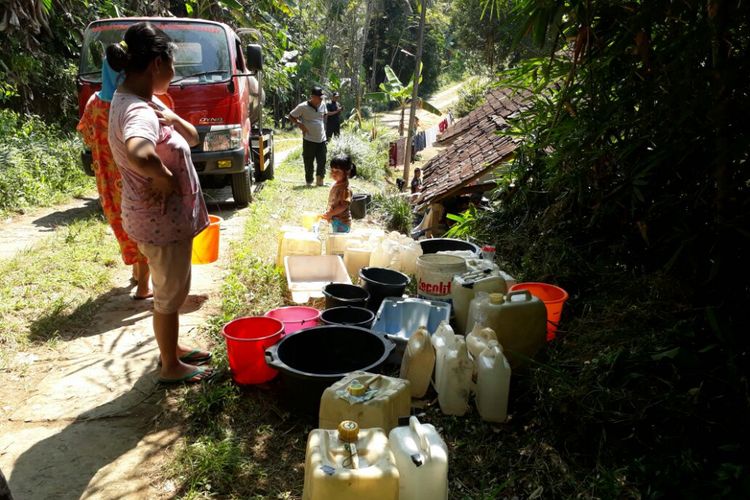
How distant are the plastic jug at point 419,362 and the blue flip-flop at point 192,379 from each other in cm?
110

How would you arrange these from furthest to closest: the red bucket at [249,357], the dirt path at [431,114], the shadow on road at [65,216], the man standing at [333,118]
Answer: the dirt path at [431,114]
the man standing at [333,118]
the shadow on road at [65,216]
the red bucket at [249,357]

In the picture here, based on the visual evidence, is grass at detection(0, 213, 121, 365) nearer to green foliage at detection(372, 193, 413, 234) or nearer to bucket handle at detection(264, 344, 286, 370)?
bucket handle at detection(264, 344, 286, 370)

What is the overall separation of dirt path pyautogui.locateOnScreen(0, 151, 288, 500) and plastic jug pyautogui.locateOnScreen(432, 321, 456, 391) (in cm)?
134

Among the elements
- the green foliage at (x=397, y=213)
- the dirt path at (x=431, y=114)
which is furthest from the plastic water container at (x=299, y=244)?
the dirt path at (x=431, y=114)

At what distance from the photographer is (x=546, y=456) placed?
2.35 m

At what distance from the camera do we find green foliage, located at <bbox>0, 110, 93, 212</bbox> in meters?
6.80

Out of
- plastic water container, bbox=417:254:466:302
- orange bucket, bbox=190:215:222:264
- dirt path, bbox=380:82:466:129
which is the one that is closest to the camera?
plastic water container, bbox=417:254:466:302

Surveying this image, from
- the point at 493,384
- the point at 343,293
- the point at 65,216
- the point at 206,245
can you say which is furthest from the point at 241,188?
the point at 493,384

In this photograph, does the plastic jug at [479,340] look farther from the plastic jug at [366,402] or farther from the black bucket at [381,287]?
the black bucket at [381,287]

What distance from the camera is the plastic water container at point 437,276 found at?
3668 millimetres

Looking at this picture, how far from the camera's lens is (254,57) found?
243 inches

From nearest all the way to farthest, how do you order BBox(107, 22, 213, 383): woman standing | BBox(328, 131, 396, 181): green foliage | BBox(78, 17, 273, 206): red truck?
BBox(107, 22, 213, 383): woman standing → BBox(78, 17, 273, 206): red truck → BBox(328, 131, 396, 181): green foliage

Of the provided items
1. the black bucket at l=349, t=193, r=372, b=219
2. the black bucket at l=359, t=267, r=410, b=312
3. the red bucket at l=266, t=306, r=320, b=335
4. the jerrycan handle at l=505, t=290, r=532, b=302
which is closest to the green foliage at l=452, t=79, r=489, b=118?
the black bucket at l=349, t=193, r=372, b=219

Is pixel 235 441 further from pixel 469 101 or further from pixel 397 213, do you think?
pixel 469 101
